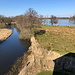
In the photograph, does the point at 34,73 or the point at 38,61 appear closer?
the point at 34,73

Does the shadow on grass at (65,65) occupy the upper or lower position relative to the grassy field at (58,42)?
lower

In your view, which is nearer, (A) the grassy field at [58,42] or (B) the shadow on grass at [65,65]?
(B) the shadow on grass at [65,65]

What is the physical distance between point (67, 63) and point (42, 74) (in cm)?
333

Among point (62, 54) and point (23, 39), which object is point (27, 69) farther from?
point (23, 39)

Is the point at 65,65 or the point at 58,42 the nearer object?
the point at 65,65

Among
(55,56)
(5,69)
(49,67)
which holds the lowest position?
(5,69)

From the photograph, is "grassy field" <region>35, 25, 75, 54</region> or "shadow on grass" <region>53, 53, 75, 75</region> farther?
"grassy field" <region>35, 25, 75, 54</region>

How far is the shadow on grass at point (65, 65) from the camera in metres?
11.9

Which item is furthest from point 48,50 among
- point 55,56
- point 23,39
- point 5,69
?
point 23,39

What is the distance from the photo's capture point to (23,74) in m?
12.1

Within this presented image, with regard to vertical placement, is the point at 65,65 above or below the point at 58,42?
below

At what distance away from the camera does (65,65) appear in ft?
40.4

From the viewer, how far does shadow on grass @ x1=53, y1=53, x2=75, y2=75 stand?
11.9m

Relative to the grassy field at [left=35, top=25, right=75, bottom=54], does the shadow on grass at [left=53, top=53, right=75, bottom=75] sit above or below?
below
